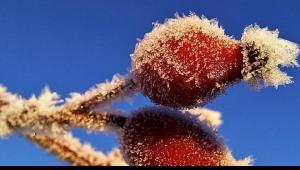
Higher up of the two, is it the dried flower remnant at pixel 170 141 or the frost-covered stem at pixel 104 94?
the frost-covered stem at pixel 104 94

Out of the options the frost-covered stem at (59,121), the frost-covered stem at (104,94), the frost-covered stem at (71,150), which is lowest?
the frost-covered stem at (59,121)

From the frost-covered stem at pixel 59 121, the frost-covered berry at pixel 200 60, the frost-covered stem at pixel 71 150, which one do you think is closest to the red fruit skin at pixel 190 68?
the frost-covered berry at pixel 200 60

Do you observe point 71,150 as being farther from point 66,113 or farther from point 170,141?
point 170,141

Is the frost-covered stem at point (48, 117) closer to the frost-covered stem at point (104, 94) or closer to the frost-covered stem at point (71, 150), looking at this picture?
the frost-covered stem at point (104, 94)

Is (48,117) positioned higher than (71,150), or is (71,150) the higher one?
(71,150)

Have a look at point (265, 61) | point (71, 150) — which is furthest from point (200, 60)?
point (71, 150)

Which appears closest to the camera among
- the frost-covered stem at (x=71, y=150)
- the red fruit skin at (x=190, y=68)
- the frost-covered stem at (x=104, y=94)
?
the red fruit skin at (x=190, y=68)
